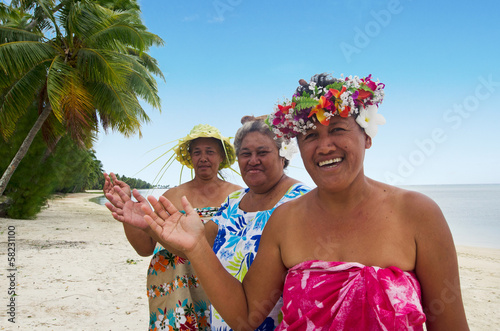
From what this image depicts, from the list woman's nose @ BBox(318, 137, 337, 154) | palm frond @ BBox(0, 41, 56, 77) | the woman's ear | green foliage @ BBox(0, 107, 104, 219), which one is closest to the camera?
woman's nose @ BBox(318, 137, 337, 154)

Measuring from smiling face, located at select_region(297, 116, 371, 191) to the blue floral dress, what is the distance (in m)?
0.68

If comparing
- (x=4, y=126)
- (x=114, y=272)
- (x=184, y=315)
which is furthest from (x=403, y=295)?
(x=4, y=126)

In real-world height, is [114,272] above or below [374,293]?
below

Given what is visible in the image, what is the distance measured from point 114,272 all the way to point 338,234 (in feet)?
25.0

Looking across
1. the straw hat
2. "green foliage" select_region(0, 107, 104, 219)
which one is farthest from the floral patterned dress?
"green foliage" select_region(0, 107, 104, 219)

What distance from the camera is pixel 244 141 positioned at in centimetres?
270

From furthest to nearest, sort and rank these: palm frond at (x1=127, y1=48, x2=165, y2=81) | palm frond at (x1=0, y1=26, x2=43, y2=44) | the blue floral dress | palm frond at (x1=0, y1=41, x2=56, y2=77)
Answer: palm frond at (x1=127, y1=48, x2=165, y2=81) → palm frond at (x1=0, y1=26, x2=43, y2=44) → palm frond at (x1=0, y1=41, x2=56, y2=77) → the blue floral dress

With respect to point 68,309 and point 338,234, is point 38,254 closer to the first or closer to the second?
point 68,309

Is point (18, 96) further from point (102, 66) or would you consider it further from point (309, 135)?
point (309, 135)

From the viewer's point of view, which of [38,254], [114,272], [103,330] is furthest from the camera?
[38,254]

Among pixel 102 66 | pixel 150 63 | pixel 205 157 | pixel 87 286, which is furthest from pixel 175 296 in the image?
pixel 150 63

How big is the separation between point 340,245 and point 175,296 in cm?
189

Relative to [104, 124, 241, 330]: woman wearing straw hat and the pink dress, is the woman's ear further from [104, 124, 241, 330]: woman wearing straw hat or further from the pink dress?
[104, 124, 241, 330]: woman wearing straw hat

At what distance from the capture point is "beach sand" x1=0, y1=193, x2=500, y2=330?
529cm
